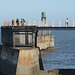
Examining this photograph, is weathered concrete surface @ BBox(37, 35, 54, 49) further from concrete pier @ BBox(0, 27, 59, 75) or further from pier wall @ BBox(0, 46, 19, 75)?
pier wall @ BBox(0, 46, 19, 75)

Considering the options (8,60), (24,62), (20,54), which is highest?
(20,54)

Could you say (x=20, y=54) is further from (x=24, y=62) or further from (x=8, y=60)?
(x=8, y=60)

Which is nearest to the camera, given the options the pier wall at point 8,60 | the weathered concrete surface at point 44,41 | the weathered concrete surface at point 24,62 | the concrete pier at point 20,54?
the weathered concrete surface at point 24,62

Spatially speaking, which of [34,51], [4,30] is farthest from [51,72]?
[4,30]

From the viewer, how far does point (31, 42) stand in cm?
5362

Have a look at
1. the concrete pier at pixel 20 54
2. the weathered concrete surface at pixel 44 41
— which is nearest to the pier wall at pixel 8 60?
the concrete pier at pixel 20 54

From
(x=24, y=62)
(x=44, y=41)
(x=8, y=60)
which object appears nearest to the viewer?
(x=24, y=62)

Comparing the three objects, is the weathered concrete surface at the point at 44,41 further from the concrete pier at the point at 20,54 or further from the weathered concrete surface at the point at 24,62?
the weathered concrete surface at the point at 24,62

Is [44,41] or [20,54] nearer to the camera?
[20,54]

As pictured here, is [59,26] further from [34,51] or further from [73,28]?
[34,51]

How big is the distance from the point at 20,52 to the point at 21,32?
10074 mm

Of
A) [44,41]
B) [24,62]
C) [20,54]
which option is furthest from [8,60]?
[44,41]

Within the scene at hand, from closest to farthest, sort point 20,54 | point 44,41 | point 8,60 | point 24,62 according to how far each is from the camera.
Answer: point 24,62 < point 20,54 < point 8,60 < point 44,41

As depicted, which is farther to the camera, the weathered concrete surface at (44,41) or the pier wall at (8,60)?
the weathered concrete surface at (44,41)
